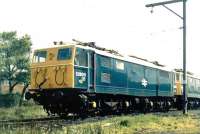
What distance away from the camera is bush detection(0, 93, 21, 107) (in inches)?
1676

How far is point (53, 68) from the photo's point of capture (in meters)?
20.4

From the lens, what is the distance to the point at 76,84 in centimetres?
1980

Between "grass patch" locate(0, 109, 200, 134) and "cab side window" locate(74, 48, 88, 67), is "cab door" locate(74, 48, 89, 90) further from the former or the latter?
"grass patch" locate(0, 109, 200, 134)

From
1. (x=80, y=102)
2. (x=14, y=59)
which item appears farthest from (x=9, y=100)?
(x=80, y=102)

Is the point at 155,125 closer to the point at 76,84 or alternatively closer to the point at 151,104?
the point at 76,84

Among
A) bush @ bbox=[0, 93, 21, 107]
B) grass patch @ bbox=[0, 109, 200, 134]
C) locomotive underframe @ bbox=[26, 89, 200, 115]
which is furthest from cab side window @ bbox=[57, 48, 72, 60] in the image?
bush @ bbox=[0, 93, 21, 107]

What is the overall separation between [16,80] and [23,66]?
189 centimetres

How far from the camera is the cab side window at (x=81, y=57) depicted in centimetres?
2016

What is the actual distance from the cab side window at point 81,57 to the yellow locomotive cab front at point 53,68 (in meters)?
0.25

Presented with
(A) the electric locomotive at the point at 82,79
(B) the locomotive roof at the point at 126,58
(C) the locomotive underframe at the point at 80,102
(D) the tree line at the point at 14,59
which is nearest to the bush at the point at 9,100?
(D) the tree line at the point at 14,59

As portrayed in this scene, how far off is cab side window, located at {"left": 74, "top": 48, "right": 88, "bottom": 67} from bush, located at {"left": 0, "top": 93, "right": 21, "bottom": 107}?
23.1 metres

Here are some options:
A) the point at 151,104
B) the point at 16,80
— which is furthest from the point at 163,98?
the point at 16,80

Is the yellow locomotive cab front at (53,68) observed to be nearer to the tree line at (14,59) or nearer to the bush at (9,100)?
the bush at (9,100)

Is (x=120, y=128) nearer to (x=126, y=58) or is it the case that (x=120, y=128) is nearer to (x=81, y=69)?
(x=81, y=69)
